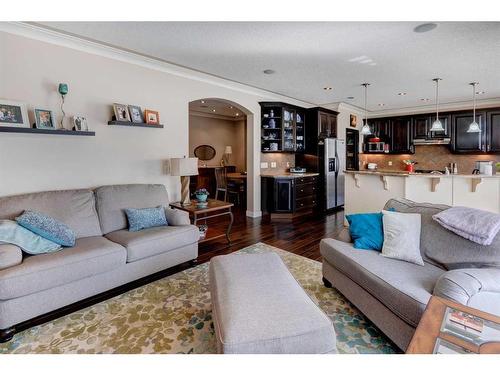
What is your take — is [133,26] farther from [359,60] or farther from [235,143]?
[235,143]

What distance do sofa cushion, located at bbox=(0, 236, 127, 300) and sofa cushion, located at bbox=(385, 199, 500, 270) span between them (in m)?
2.69

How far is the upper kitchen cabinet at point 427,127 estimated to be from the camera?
7.11 metres

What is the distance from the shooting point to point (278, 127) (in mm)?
6141

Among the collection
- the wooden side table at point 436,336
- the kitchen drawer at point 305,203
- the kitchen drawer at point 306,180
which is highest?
the kitchen drawer at point 306,180

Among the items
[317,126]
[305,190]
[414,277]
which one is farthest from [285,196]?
[414,277]

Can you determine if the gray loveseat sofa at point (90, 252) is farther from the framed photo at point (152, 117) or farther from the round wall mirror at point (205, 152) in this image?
the round wall mirror at point (205, 152)

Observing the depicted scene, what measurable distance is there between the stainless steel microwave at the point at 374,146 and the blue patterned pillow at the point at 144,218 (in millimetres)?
6848

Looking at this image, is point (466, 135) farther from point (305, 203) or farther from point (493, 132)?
point (305, 203)

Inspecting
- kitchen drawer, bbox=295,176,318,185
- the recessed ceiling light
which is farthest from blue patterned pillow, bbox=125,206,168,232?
the recessed ceiling light

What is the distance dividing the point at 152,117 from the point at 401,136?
6767mm

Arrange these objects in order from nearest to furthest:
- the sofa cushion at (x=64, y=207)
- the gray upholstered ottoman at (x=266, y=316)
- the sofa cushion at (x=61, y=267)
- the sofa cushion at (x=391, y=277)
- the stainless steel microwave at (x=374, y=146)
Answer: the gray upholstered ottoman at (x=266, y=316) → the sofa cushion at (x=391, y=277) → the sofa cushion at (x=61, y=267) → the sofa cushion at (x=64, y=207) → the stainless steel microwave at (x=374, y=146)

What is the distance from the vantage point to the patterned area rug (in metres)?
1.90

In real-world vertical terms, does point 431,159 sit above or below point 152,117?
below

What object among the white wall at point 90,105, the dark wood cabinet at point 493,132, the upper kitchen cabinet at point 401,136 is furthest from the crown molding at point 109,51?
the dark wood cabinet at point 493,132
